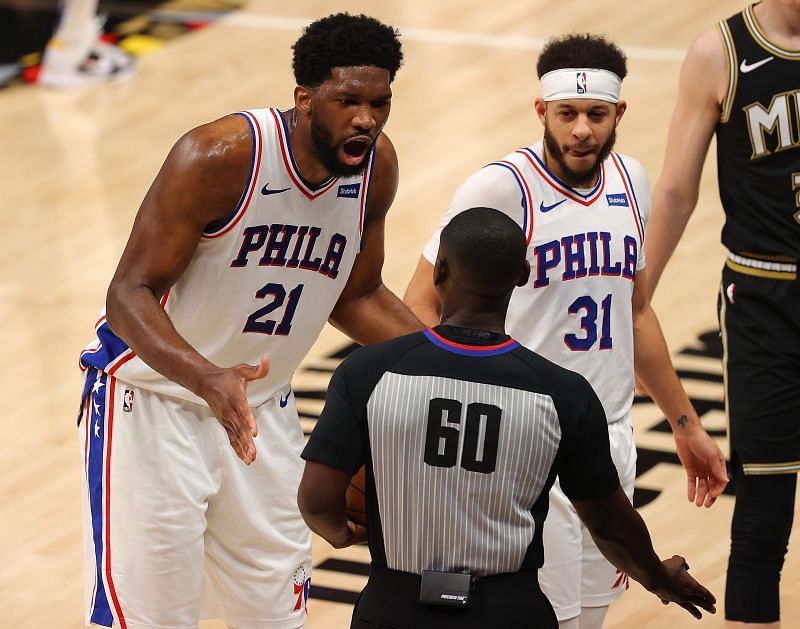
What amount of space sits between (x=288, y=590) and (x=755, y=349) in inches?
59.1

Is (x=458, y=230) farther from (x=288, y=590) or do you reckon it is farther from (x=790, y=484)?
(x=790, y=484)

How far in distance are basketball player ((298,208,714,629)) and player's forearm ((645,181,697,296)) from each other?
165 cm

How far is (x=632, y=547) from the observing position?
3199 mm

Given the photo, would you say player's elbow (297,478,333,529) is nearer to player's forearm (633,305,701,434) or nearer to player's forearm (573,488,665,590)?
player's forearm (573,488,665,590)

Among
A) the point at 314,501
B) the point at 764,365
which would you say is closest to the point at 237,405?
the point at 314,501

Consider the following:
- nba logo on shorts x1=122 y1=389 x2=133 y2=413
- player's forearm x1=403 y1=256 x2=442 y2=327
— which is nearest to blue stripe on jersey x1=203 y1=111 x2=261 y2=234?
nba logo on shorts x1=122 y1=389 x2=133 y2=413

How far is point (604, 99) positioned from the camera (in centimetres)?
437

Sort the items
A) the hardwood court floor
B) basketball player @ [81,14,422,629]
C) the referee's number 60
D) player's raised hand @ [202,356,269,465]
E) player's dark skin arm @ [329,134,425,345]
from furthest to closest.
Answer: the hardwood court floor
player's dark skin arm @ [329,134,425,345]
basketball player @ [81,14,422,629]
player's raised hand @ [202,356,269,465]
the referee's number 60

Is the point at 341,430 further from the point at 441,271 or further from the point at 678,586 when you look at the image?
the point at 678,586

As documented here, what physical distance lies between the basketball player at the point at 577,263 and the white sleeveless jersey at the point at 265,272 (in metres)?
0.37

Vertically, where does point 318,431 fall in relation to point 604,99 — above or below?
below

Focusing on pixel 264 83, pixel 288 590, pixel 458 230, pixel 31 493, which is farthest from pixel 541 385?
pixel 264 83

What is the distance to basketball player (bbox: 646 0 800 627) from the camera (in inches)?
177

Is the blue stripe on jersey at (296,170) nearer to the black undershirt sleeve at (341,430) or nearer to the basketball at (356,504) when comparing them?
the basketball at (356,504)
